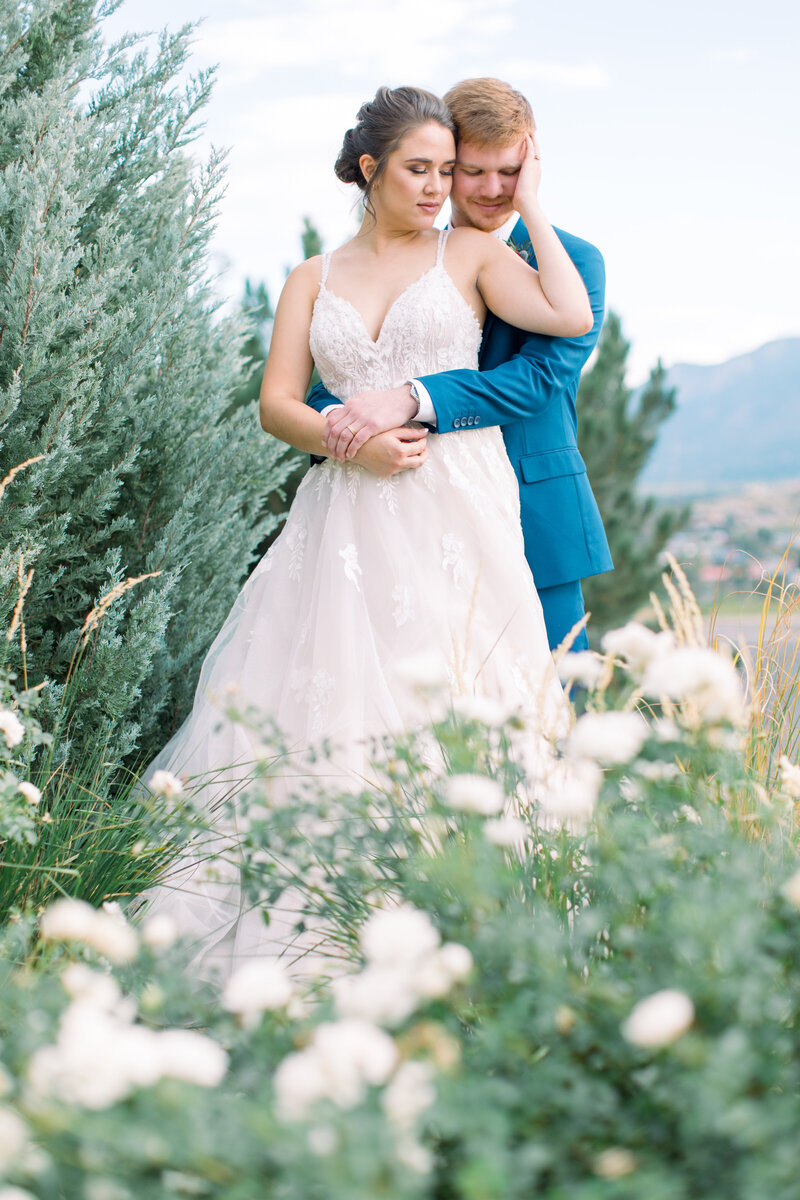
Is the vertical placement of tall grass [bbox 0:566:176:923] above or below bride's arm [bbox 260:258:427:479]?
below

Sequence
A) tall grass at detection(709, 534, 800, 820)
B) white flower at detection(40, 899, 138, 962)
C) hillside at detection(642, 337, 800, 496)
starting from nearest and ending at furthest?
white flower at detection(40, 899, 138, 962), tall grass at detection(709, 534, 800, 820), hillside at detection(642, 337, 800, 496)

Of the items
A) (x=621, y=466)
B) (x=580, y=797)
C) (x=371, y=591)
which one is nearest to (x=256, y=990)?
(x=580, y=797)

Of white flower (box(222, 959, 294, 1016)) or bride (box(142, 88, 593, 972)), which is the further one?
bride (box(142, 88, 593, 972))

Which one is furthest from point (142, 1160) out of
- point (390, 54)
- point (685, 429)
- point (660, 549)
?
point (685, 429)

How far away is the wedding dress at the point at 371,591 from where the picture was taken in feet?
8.29

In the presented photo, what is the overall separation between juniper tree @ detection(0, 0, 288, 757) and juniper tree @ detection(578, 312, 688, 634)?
541 cm

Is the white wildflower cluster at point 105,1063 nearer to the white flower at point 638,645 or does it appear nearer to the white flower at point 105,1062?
the white flower at point 105,1062

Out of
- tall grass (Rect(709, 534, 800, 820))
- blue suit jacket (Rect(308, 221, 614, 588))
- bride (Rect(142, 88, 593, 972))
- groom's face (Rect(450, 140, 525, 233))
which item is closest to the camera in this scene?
tall grass (Rect(709, 534, 800, 820))

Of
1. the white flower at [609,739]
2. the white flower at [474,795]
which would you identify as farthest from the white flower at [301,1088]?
the white flower at [609,739]

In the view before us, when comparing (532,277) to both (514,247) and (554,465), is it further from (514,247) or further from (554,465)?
(554,465)

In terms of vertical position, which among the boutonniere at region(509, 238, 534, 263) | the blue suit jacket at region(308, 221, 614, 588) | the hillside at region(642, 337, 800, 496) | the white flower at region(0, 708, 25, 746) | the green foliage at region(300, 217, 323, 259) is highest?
the hillside at region(642, 337, 800, 496)

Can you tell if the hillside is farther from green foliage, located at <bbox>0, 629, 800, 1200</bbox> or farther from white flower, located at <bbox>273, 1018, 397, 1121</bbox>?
white flower, located at <bbox>273, 1018, 397, 1121</bbox>

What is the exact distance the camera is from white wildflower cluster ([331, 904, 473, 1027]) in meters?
0.90

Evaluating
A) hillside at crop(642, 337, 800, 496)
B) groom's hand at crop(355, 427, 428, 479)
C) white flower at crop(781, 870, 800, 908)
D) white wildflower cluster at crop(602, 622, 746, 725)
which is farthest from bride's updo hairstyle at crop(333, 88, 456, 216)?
hillside at crop(642, 337, 800, 496)
